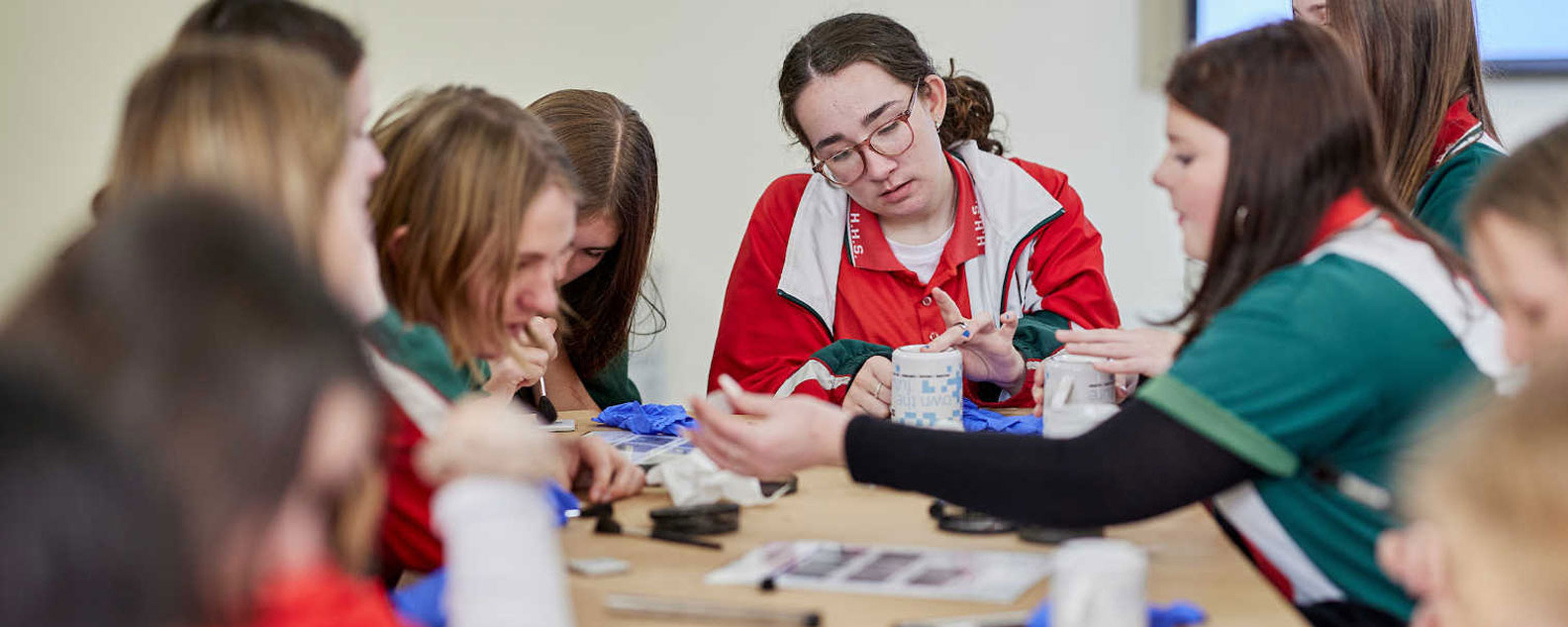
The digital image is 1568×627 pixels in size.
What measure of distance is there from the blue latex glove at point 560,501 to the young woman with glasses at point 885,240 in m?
0.87

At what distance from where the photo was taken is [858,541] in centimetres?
157

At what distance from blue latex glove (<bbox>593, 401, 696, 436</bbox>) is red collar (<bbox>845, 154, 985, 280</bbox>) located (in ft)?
1.81

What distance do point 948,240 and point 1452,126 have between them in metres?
0.94

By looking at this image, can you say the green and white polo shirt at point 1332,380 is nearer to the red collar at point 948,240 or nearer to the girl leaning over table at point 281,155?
the girl leaning over table at point 281,155

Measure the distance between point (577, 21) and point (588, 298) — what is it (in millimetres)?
1385

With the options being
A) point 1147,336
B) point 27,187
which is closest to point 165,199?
point 1147,336

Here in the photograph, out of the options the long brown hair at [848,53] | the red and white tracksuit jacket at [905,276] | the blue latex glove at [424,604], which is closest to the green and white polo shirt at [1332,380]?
the blue latex glove at [424,604]

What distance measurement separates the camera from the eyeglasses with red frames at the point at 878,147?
2627 millimetres

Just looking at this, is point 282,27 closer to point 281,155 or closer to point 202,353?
point 281,155

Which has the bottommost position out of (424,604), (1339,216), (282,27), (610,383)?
(610,383)

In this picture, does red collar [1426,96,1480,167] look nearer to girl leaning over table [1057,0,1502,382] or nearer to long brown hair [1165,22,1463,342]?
girl leaning over table [1057,0,1502,382]

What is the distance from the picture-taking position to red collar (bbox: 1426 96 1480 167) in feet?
7.88

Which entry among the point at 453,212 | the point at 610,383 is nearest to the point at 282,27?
the point at 453,212

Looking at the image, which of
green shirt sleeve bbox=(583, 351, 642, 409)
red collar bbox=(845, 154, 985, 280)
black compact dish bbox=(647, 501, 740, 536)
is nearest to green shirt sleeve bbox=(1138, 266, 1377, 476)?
black compact dish bbox=(647, 501, 740, 536)
